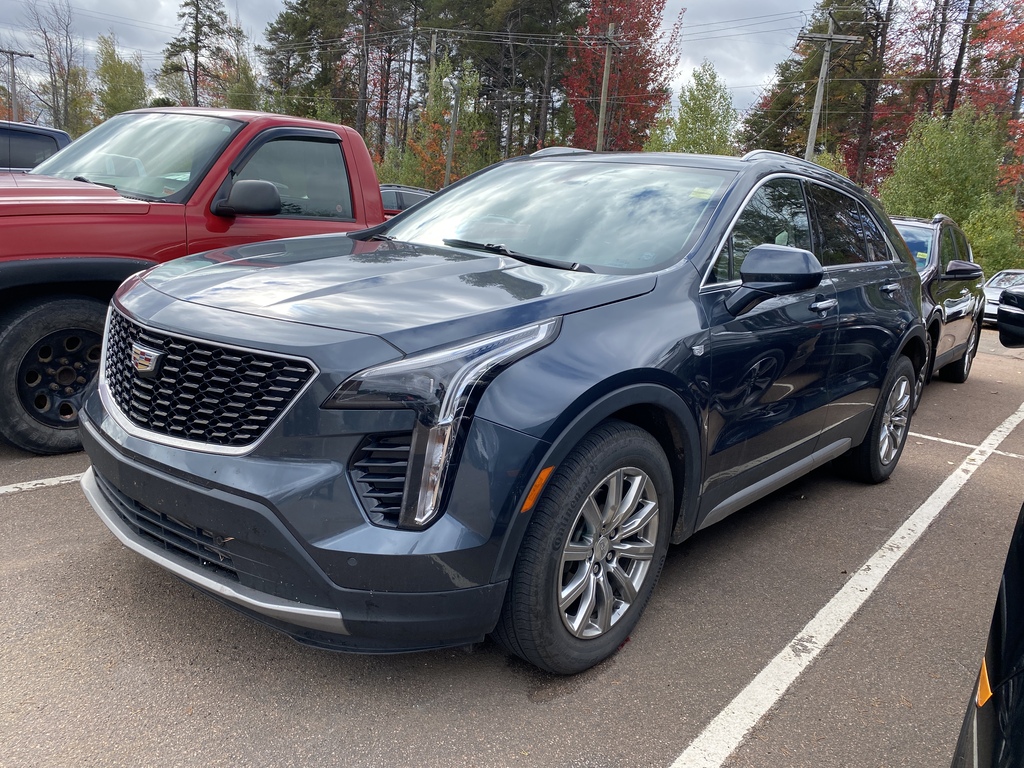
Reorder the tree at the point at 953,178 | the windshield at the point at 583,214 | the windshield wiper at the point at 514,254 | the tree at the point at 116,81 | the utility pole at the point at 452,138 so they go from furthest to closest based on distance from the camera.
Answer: the tree at the point at 116,81 → the utility pole at the point at 452,138 → the tree at the point at 953,178 → the windshield at the point at 583,214 → the windshield wiper at the point at 514,254

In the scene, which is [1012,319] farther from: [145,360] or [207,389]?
[145,360]

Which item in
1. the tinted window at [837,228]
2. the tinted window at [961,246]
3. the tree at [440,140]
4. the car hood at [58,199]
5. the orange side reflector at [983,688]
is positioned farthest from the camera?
the tree at [440,140]

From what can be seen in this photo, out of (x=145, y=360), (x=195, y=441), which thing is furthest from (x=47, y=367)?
(x=195, y=441)

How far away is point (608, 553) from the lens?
2.81 metres

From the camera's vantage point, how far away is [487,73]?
47.2 m

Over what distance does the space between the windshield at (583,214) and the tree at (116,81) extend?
4878cm

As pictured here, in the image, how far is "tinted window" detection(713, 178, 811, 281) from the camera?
3.37 metres

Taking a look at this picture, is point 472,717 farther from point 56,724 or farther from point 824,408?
point 824,408

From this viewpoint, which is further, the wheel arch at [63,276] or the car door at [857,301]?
the car door at [857,301]

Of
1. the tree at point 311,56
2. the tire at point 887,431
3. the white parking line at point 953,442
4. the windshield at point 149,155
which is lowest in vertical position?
the white parking line at point 953,442

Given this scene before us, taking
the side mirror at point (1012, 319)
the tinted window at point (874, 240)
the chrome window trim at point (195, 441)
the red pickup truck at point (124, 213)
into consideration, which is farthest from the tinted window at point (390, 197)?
the side mirror at point (1012, 319)

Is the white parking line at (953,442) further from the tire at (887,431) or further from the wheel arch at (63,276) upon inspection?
the wheel arch at (63,276)

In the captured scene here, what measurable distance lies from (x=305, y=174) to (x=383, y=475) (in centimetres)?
373

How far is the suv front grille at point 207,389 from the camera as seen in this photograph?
7.52 ft
